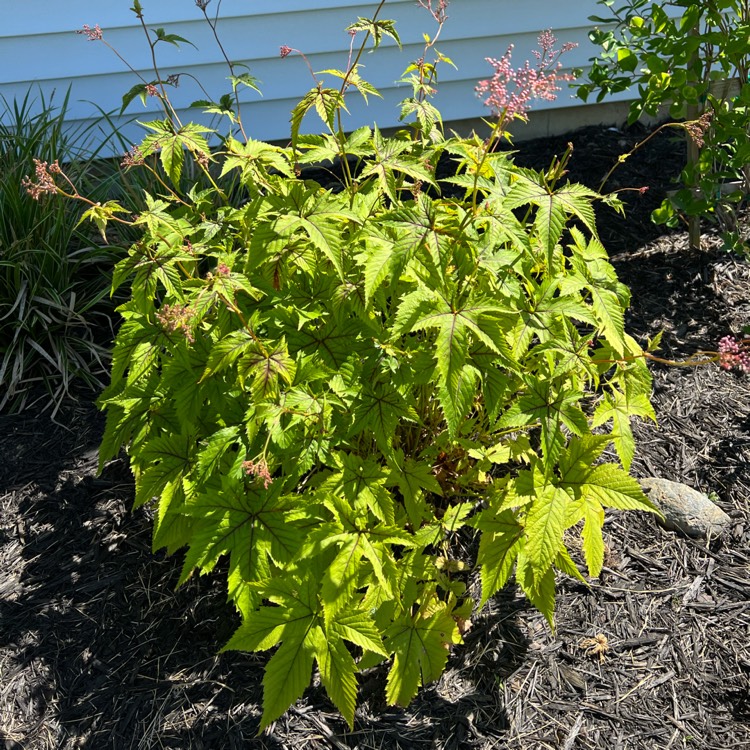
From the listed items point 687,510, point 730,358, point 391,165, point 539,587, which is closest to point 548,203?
point 391,165

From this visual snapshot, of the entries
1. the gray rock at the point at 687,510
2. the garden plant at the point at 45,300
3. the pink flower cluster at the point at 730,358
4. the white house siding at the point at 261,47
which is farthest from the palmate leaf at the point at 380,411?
the white house siding at the point at 261,47

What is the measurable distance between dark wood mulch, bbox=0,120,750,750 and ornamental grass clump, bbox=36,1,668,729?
0.25 meters

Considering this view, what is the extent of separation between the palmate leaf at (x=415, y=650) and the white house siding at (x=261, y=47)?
2713 millimetres

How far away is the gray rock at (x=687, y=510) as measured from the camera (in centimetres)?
244

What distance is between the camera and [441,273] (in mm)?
1632

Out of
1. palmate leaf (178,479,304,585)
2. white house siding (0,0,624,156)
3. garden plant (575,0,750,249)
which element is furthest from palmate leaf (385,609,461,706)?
white house siding (0,0,624,156)

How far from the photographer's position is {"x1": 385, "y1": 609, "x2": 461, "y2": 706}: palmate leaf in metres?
1.88

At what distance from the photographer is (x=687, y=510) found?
2445 mm

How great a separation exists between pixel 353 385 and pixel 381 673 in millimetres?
912

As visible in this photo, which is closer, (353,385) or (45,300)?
(353,385)

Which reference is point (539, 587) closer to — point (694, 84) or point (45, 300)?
point (45, 300)

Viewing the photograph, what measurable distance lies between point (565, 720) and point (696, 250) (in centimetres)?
232

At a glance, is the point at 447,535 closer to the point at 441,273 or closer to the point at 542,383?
the point at 542,383

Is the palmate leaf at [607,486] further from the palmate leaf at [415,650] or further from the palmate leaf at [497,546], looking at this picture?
the palmate leaf at [415,650]
